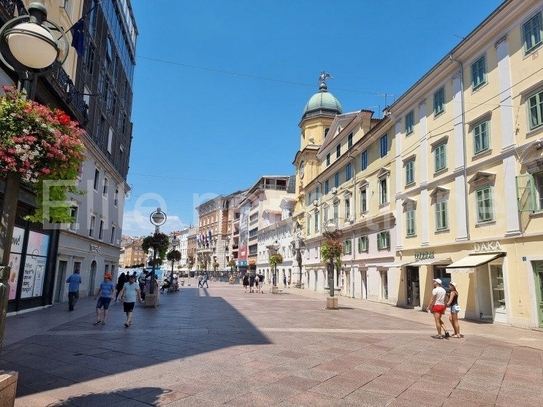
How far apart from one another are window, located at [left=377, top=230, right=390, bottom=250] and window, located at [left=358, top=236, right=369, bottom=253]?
2.06 meters

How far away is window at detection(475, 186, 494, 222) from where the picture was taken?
16234 millimetres

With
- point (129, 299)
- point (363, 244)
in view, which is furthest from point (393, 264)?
point (129, 299)

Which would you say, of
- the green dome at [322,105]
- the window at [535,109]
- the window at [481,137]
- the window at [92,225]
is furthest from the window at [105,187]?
the green dome at [322,105]

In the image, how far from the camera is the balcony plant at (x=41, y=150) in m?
3.96

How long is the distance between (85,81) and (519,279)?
2314 centimetres

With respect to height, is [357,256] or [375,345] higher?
[357,256]

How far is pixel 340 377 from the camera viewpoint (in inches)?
273

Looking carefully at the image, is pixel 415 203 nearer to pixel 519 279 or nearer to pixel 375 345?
pixel 519 279

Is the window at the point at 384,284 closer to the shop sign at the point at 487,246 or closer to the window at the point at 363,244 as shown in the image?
the window at the point at 363,244

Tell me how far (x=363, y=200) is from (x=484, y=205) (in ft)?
43.2

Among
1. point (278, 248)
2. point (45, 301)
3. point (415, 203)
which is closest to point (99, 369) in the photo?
point (45, 301)

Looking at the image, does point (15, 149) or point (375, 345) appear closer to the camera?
point (15, 149)

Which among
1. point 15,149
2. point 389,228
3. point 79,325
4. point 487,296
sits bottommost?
point 79,325

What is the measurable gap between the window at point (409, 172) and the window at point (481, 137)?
514cm
